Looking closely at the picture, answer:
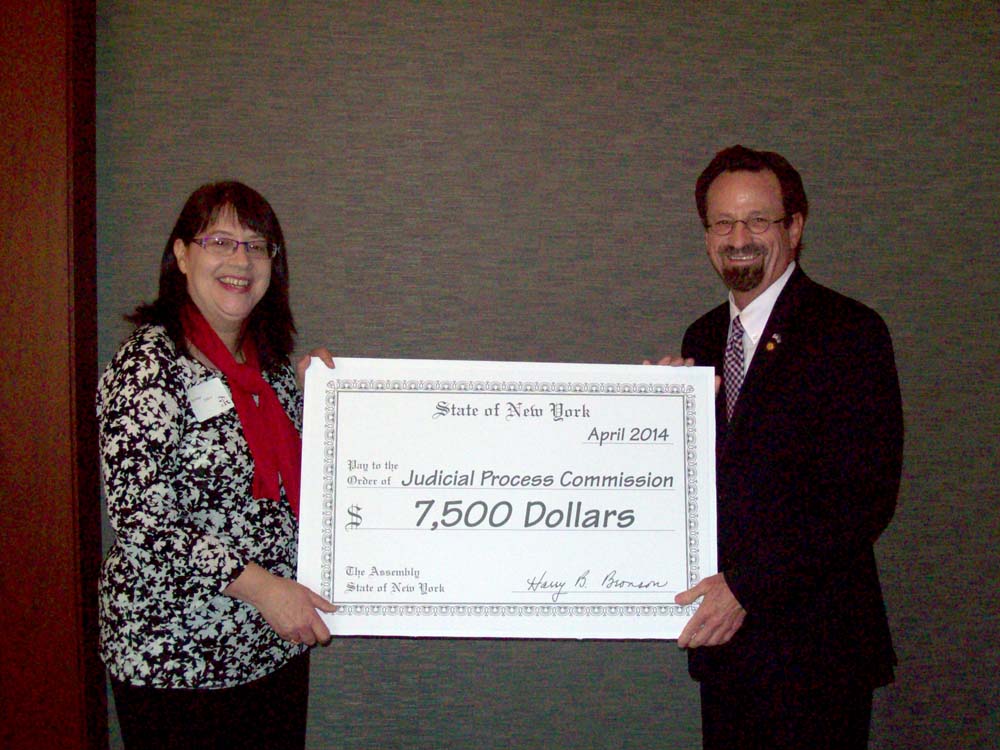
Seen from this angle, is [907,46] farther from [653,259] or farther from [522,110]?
[522,110]

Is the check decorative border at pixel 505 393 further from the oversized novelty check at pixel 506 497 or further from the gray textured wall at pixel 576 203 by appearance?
the gray textured wall at pixel 576 203

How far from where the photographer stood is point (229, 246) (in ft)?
5.04

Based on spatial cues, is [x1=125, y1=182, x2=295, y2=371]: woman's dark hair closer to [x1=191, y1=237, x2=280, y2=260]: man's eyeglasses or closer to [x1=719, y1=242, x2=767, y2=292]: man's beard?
[x1=191, y1=237, x2=280, y2=260]: man's eyeglasses

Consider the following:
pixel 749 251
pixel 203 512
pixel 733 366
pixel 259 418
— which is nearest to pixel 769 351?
pixel 733 366

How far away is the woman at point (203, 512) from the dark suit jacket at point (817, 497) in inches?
37.0

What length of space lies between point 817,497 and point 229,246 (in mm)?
1399

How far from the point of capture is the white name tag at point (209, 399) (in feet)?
4.68

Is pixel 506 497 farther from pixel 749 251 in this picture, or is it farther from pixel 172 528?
pixel 749 251

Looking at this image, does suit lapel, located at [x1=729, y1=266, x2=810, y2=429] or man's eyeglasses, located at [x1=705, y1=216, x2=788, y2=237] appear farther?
man's eyeglasses, located at [x1=705, y1=216, x2=788, y2=237]

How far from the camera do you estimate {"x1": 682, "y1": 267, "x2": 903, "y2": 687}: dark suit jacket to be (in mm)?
1468

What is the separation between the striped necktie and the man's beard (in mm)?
87
